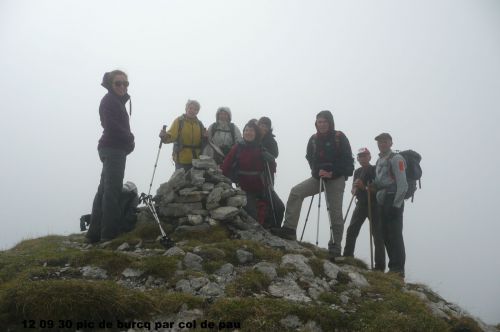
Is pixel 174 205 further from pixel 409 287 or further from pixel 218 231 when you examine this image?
pixel 409 287

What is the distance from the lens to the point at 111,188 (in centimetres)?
1020

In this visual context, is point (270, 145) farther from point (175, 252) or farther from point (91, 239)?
point (91, 239)

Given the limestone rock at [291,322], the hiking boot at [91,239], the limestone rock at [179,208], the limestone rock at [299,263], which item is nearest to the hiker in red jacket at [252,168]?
the limestone rock at [179,208]

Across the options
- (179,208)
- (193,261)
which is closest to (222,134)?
(179,208)

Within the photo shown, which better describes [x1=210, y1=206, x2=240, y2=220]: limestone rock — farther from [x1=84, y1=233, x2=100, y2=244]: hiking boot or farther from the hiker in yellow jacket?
[x1=84, y1=233, x2=100, y2=244]: hiking boot

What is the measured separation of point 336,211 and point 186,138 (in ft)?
19.9

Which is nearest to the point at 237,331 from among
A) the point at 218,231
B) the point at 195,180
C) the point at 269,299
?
the point at 269,299

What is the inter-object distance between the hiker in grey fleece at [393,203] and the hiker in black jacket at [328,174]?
1302 millimetres

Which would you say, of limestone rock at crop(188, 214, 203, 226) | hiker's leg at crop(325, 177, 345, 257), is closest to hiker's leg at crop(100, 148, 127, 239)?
limestone rock at crop(188, 214, 203, 226)

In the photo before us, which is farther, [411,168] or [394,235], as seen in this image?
[411,168]

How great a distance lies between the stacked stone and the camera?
38.0ft

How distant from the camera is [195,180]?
39.4ft

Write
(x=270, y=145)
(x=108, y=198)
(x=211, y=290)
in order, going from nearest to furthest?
(x=211, y=290) → (x=108, y=198) → (x=270, y=145)

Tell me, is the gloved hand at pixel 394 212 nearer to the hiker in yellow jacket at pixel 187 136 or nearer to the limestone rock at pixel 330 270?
the limestone rock at pixel 330 270
